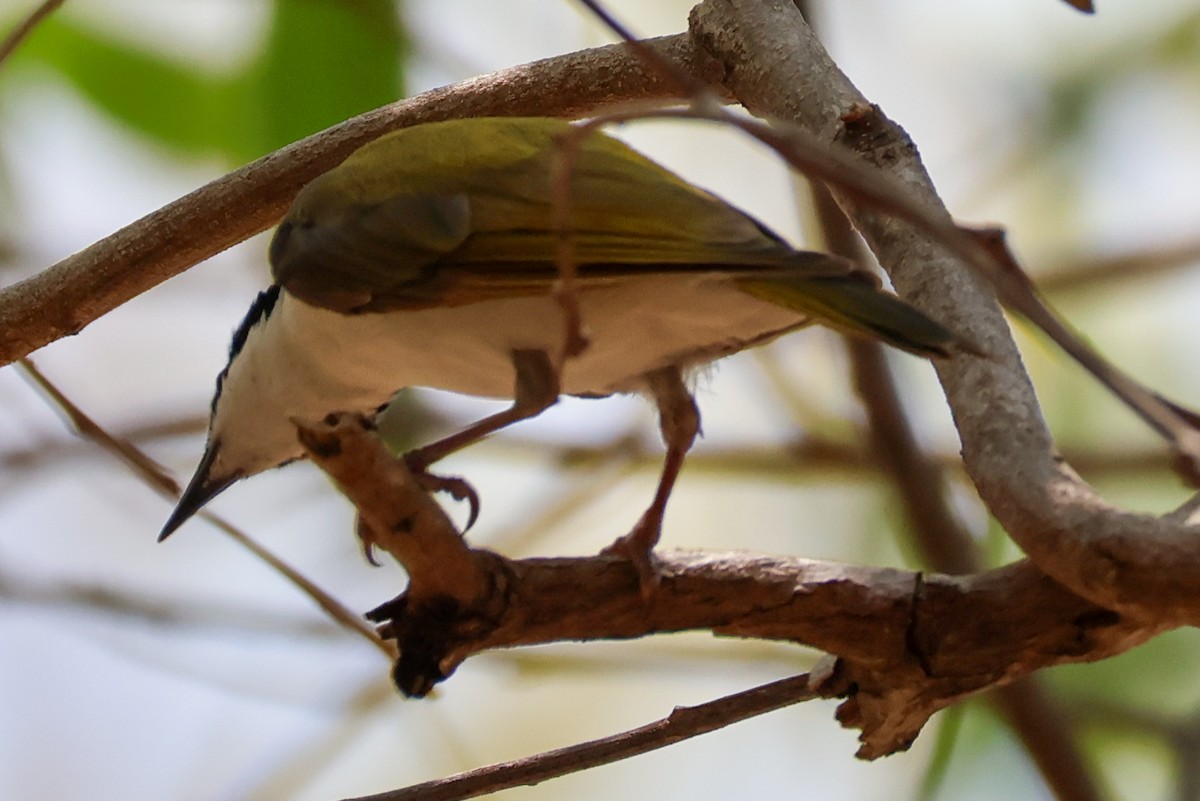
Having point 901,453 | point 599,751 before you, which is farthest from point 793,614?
point 901,453

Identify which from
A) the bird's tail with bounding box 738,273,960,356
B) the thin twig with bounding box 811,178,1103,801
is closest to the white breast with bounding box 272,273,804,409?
the bird's tail with bounding box 738,273,960,356

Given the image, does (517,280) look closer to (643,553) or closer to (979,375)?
(643,553)

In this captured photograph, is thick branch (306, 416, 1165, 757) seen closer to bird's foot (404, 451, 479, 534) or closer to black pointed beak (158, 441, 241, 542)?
bird's foot (404, 451, 479, 534)

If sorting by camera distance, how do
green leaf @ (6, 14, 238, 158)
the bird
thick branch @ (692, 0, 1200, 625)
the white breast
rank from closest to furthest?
thick branch @ (692, 0, 1200, 625), the bird, the white breast, green leaf @ (6, 14, 238, 158)

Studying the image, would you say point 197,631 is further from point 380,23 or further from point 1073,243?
point 1073,243

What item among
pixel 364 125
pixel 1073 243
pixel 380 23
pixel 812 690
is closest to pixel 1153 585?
pixel 812 690

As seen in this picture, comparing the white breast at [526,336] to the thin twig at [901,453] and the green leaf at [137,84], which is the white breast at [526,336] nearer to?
the thin twig at [901,453]
